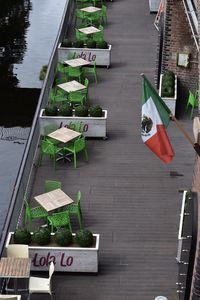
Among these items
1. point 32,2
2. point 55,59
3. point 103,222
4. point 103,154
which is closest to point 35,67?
point 55,59

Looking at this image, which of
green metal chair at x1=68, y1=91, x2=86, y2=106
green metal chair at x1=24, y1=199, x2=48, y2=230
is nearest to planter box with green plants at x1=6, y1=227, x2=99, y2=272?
green metal chair at x1=24, y1=199, x2=48, y2=230

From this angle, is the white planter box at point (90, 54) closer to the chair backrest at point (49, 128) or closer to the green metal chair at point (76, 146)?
the chair backrest at point (49, 128)

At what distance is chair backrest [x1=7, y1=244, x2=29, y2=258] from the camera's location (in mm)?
16875

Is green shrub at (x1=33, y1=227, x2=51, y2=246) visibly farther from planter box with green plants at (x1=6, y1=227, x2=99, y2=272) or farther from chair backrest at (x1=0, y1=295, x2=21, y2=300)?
chair backrest at (x1=0, y1=295, x2=21, y2=300)

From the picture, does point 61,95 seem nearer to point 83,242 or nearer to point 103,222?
point 103,222

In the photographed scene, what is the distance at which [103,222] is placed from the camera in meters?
19.8

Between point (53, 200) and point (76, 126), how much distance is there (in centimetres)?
515

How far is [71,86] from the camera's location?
2659cm

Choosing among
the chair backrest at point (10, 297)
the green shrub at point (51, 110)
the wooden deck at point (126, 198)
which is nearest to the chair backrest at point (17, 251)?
the wooden deck at point (126, 198)

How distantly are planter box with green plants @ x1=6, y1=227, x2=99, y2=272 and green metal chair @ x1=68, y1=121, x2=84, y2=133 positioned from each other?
22.2 ft

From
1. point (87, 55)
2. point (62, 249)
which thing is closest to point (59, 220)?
point (62, 249)

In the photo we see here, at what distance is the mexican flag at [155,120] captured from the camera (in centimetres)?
1541

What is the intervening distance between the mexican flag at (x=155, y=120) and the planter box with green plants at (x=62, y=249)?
3.04 m

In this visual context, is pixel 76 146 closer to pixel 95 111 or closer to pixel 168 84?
pixel 95 111
